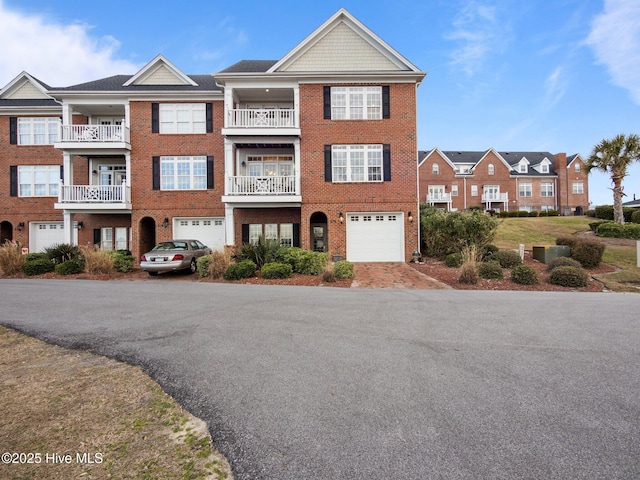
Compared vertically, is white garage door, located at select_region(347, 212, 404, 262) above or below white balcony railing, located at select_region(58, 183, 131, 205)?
below

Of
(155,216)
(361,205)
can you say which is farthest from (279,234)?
(155,216)

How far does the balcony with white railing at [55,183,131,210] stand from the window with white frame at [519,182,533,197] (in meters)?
46.3

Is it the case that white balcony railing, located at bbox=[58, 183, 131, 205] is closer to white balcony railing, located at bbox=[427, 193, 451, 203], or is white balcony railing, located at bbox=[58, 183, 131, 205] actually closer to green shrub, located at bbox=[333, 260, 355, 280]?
green shrub, located at bbox=[333, 260, 355, 280]

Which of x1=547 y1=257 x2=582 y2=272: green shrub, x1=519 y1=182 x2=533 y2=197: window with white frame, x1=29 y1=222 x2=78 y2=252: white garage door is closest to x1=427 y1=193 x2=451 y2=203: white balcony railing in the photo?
x1=519 y1=182 x2=533 y2=197: window with white frame

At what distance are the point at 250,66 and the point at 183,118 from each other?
4.92 metres

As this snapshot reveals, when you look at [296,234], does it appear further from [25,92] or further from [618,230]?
[25,92]

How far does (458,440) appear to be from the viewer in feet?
9.29

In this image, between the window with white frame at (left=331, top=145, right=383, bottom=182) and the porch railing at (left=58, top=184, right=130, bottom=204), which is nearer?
the window with white frame at (left=331, top=145, right=383, bottom=182)

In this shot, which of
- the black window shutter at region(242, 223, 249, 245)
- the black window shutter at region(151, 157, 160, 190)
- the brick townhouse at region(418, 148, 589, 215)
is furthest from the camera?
the brick townhouse at region(418, 148, 589, 215)

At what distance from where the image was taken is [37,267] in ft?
49.4

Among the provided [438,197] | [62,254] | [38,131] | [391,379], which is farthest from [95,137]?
[438,197]

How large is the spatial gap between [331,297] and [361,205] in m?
8.86

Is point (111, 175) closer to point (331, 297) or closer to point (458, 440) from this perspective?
point (331, 297)

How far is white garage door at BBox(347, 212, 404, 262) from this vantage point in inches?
698
